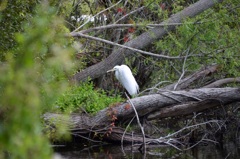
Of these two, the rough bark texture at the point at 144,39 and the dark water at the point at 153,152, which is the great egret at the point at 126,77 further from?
the dark water at the point at 153,152

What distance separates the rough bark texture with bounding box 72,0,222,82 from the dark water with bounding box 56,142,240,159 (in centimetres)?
168

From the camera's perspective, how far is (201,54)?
10.7 meters

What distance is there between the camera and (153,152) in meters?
9.43

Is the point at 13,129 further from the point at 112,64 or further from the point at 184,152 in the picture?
the point at 112,64

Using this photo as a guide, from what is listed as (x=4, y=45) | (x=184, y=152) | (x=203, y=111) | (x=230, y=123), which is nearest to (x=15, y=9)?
(x=4, y=45)

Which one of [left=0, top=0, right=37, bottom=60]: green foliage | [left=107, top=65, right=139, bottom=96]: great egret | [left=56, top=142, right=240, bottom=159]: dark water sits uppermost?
[left=0, top=0, right=37, bottom=60]: green foliage

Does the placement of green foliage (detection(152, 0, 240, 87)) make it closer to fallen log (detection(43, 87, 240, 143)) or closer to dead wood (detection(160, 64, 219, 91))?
dead wood (detection(160, 64, 219, 91))

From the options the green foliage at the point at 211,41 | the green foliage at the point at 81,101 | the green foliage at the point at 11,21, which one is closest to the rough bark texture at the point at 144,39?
the green foliage at the point at 211,41

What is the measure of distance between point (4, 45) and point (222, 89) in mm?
4730

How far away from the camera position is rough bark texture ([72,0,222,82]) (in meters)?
10.9

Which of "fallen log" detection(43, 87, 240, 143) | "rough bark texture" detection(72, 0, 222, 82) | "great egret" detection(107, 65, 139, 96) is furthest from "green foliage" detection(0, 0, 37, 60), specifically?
"great egret" detection(107, 65, 139, 96)

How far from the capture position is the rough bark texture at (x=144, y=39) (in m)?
10.9

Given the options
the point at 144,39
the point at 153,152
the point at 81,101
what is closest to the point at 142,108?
the point at 153,152

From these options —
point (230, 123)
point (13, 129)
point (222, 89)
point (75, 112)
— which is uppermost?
point (13, 129)
